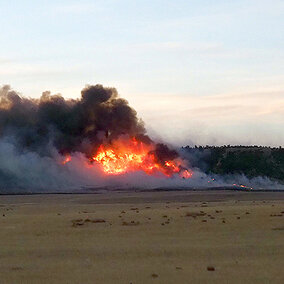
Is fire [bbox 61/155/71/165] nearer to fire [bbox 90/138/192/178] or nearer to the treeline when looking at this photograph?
fire [bbox 90/138/192/178]

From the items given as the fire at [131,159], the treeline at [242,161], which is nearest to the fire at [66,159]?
the fire at [131,159]

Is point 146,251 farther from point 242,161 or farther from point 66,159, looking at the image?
point 242,161

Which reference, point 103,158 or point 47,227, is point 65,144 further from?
point 47,227

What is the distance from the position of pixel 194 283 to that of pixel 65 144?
95.6m

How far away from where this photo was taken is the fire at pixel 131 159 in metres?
106

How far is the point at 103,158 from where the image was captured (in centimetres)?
10812

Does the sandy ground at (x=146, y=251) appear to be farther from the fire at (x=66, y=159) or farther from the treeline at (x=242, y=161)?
the treeline at (x=242, y=161)

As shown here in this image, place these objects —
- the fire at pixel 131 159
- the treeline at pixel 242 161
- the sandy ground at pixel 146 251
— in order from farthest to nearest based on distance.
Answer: the treeline at pixel 242 161 → the fire at pixel 131 159 → the sandy ground at pixel 146 251

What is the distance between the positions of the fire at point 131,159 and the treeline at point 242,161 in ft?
79.7

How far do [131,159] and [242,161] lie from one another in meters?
51.7

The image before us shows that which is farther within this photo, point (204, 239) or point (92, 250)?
point (204, 239)

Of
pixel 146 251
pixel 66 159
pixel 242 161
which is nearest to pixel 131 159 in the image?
pixel 66 159

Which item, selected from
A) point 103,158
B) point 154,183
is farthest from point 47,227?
point 103,158

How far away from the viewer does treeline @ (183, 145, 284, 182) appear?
141875 mm
